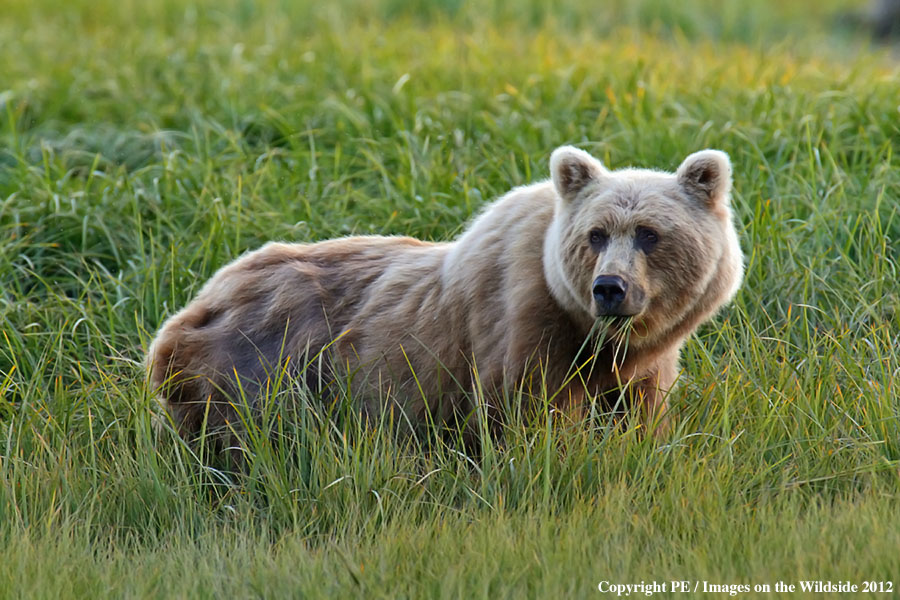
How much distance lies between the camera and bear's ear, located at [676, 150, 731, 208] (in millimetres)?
4457

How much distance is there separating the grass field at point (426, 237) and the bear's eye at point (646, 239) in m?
0.69

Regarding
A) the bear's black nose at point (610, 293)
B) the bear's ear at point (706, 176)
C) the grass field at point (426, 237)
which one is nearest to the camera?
the grass field at point (426, 237)

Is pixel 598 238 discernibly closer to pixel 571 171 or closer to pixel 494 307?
pixel 571 171

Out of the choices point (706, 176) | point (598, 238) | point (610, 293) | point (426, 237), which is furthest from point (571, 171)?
point (426, 237)

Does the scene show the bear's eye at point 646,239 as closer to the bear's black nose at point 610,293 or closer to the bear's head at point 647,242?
the bear's head at point 647,242

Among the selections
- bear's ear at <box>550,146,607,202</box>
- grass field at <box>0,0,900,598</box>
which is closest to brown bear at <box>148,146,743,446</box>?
bear's ear at <box>550,146,607,202</box>

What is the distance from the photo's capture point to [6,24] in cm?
1170

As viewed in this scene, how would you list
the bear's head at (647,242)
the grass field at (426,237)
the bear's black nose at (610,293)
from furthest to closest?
the bear's head at (647,242) < the bear's black nose at (610,293) < the grass field at (426,237)

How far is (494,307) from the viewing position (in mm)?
4625

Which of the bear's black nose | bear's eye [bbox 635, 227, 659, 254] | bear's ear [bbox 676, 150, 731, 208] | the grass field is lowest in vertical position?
the grass field

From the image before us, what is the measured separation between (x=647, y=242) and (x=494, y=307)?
69 cm

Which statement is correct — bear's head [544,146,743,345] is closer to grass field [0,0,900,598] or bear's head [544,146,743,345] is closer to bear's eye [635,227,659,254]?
bear's eye [635,227,659,254]

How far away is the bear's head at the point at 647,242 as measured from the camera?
→ 4.32 metres

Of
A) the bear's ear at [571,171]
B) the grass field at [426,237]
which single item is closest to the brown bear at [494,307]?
the bear's ear at [571,171]
